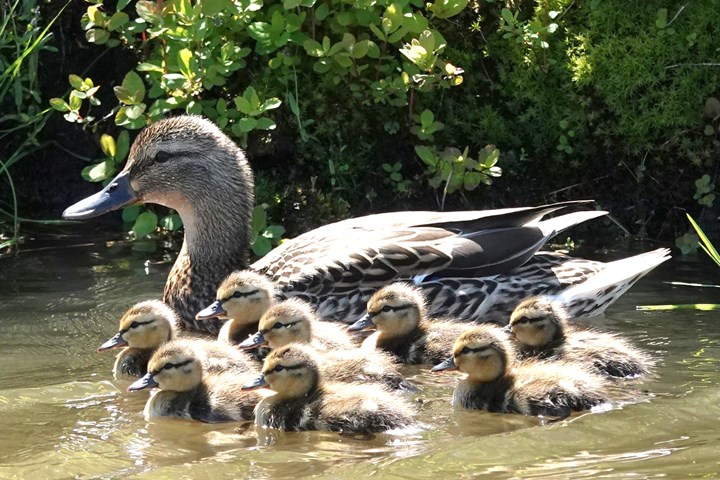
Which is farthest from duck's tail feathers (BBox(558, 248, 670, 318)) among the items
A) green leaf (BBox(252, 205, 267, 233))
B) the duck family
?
green leaf (BBox(252, 205, 267, 233))

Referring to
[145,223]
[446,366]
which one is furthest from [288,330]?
[145,223]

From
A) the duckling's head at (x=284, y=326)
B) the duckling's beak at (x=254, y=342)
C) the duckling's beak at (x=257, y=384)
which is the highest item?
the duckling's head at (x=284, y=326)

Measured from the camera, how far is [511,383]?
580 centimetres

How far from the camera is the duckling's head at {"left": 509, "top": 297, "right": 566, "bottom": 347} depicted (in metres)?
6.28

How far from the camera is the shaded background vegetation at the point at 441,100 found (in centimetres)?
823

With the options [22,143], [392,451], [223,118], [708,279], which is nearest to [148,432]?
[392,451]

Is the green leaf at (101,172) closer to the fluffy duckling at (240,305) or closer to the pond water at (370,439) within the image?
the pond water at (370,439)

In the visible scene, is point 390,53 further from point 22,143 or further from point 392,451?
point 392,451

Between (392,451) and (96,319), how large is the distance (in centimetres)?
276

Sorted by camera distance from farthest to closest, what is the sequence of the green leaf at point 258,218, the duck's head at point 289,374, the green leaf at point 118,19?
1. the green leaf at point 118,19
2. the green leaf at point 258,218
3. the duck's head at point 289,374

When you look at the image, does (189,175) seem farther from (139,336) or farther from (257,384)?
(257,384)

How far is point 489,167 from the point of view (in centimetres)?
818

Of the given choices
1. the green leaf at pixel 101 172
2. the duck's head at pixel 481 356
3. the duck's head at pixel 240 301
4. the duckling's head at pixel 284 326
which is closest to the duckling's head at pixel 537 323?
the duck's head at pixel 481 356

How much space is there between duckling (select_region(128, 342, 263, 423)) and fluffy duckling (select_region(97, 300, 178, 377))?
59 centimetres
